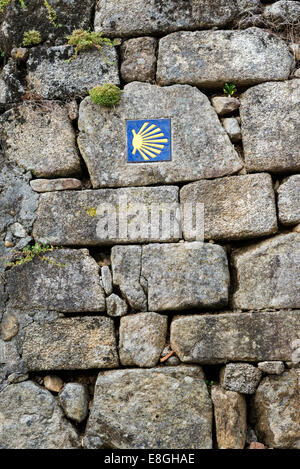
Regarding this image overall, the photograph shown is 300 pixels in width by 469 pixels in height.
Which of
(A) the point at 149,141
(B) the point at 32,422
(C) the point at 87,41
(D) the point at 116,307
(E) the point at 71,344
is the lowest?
(B) the point at 32,422

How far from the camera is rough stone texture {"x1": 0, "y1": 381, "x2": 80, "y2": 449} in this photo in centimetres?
263

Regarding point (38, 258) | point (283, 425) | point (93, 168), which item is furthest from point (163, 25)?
point (283, 425)

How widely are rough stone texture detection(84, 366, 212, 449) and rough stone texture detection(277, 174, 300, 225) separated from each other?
1.05 metres

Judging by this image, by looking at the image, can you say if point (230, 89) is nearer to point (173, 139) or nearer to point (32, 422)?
point (173, 139)

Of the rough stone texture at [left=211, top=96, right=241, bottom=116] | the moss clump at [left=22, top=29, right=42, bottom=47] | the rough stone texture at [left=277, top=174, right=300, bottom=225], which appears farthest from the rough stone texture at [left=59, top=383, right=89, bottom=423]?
the moss clump at [left=22, top=29, right=42, bottom=47]

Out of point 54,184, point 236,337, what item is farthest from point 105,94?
point 236,337

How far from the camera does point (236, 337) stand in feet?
8.55

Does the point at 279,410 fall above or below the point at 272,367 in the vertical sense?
below

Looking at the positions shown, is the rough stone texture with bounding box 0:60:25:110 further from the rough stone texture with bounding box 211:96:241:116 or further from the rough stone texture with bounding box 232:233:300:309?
the rough stone texture with bounding box 232:233:300:309

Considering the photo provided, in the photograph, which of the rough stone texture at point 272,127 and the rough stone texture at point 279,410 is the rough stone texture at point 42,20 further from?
the rough stone texture at point 279,410

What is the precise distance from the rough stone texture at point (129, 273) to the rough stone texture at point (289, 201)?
2.93 feet

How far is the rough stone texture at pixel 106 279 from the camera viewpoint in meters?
2.79

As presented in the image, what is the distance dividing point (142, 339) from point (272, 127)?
1530mm

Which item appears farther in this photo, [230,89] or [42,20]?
[42,20]
